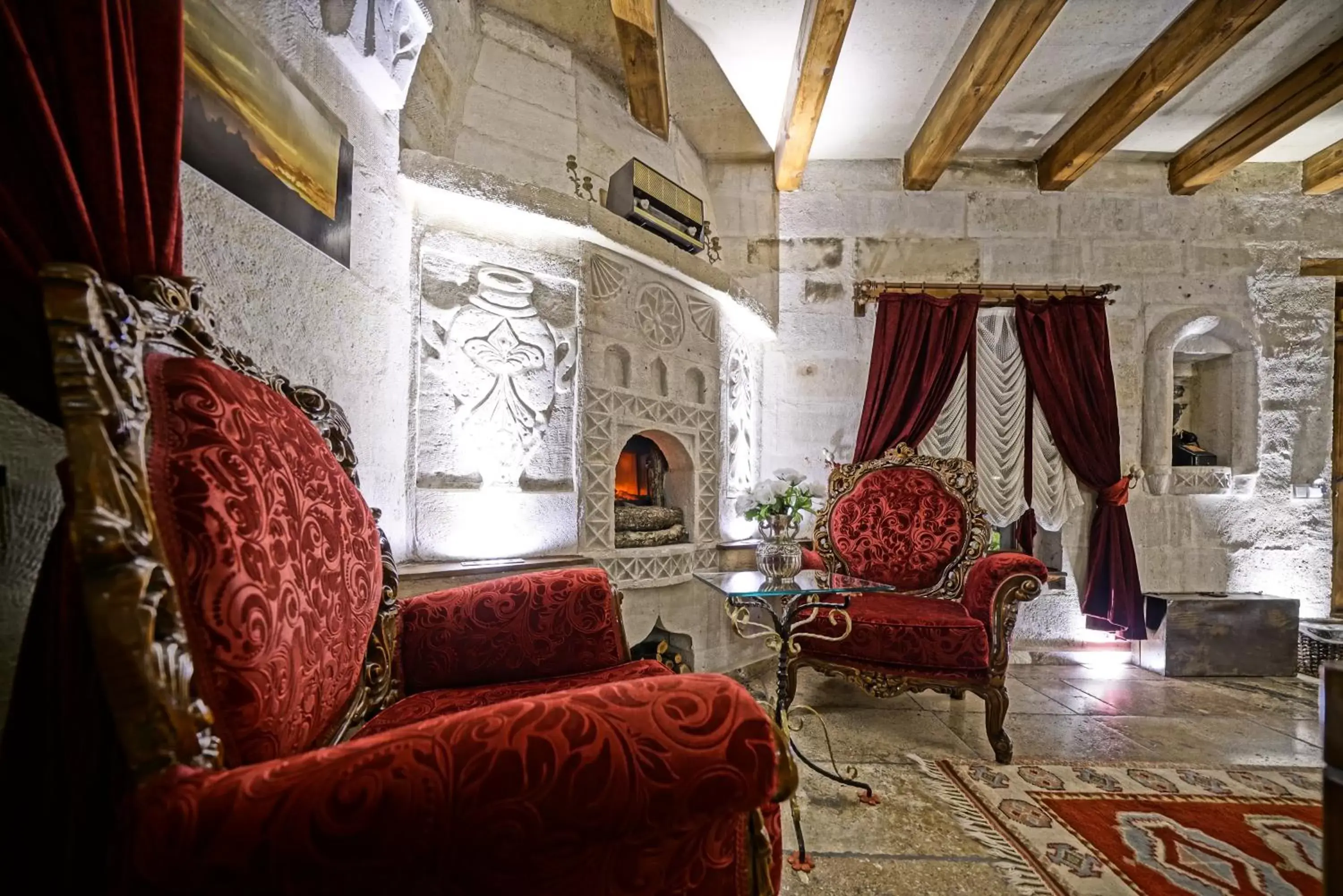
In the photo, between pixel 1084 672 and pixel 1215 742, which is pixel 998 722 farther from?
pixel 1084 672

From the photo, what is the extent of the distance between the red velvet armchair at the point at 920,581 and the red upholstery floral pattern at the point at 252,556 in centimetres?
199

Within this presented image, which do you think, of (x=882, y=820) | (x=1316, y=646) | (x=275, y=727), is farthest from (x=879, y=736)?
(x=1316, y=646)

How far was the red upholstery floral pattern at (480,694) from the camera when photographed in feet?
3.71

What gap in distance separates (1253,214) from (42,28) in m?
6.19

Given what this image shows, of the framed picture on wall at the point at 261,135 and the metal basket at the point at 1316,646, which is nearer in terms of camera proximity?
the framed picture on wall at the point at 261,135

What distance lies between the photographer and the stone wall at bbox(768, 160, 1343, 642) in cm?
394

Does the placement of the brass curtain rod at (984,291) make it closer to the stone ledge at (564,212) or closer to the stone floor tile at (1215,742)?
the stone ledge at (564,212)

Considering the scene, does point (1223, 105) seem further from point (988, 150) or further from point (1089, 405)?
point (1089, 405)

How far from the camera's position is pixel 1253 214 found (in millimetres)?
4074

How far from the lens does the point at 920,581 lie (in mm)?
2838

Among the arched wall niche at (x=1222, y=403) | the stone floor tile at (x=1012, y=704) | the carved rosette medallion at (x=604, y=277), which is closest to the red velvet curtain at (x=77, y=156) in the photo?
the carved rosette medallion at (x=604, y=277)

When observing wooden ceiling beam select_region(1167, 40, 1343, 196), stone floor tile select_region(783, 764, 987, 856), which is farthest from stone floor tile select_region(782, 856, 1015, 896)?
wooden ceiling beam select_region(1167, 40, 1343, 196)

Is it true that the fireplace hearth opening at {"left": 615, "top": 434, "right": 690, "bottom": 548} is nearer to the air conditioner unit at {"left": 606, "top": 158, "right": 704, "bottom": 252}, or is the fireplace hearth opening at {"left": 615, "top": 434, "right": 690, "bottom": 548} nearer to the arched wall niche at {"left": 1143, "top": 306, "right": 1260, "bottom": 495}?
the air conditioner unit at {"left": 606, "top": 158, "right": 704, "bottom": 252}

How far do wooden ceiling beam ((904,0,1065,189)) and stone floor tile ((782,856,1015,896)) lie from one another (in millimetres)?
3349
